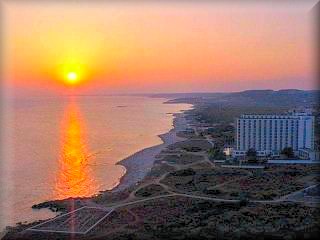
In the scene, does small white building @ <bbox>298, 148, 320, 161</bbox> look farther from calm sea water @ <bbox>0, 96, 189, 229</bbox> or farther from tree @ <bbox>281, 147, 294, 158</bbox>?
calm sea water @ <bbox>0, 96, 189, 229</bbox>

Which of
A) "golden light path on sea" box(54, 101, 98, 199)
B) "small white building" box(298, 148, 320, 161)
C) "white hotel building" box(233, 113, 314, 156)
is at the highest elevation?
"white hotel building" box(233, 113, 314, 156)

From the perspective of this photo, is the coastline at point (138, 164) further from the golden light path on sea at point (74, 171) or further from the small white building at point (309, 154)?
the small white building at point (309, 154)

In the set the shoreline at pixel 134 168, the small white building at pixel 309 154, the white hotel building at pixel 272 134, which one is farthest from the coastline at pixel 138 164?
the small white building at pixel 309 154

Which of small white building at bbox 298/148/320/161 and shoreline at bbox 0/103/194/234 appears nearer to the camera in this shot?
shoreline at bbox 0/103/194/234

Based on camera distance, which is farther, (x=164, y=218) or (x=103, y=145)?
(x=103, y=145)

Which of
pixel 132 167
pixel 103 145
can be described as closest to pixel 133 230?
pixel 132 167

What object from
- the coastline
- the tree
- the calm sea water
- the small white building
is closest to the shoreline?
the coastline

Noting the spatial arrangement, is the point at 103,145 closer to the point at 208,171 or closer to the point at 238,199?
the point at 208,171
